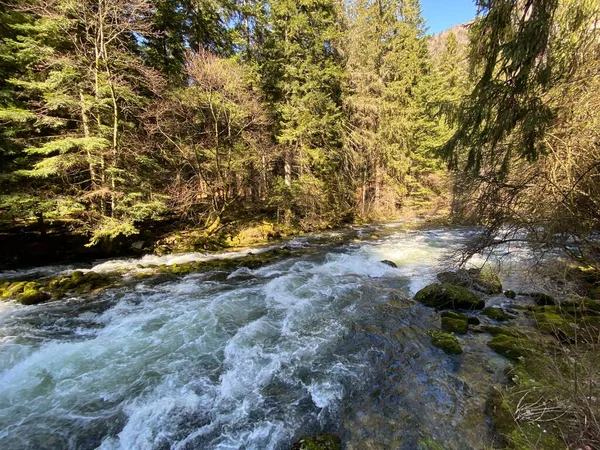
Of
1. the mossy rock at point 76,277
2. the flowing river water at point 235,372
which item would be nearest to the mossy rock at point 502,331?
the flowing river water at point 235,372

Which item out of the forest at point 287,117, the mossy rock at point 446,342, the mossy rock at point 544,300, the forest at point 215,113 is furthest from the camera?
the forest at point 215,113

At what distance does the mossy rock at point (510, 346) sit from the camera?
5.44 m

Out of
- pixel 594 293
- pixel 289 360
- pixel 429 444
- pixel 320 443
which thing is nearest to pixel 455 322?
pixel 429 444

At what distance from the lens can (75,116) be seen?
11023 mm

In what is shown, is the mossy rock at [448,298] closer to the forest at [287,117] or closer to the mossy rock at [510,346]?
the mossy rock at [510,346]

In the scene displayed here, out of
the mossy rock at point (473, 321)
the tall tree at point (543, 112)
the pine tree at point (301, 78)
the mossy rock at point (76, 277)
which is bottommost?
the mossy rock at point (473, 321)

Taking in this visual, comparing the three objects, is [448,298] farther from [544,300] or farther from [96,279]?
[96,279]

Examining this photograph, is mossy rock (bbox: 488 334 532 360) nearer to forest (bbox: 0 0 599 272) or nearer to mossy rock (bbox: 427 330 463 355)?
mossy rock (bbox: 427 330 463 355)

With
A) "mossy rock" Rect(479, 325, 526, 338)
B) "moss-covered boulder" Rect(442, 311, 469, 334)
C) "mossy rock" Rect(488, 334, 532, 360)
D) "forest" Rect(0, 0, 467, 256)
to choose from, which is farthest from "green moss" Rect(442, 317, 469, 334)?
"forest" Rect(0, 0, 467, 256)

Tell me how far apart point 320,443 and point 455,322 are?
449 cm

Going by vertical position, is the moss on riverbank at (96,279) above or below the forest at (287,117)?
below

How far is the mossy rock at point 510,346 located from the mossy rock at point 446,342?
2.21 feet

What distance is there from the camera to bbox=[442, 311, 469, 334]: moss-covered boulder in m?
6.57

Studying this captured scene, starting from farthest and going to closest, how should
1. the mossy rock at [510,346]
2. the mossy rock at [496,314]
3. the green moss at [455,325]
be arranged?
the mossy rock at [496,314] < the green moss at [455,325] < the mossy rock at [510,346]
